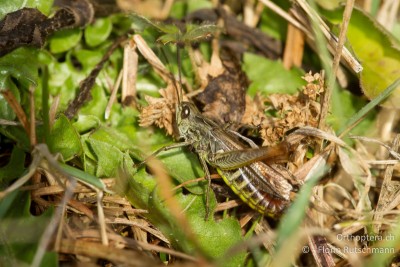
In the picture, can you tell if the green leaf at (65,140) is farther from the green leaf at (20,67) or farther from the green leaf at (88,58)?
the green leaf at (88,58)

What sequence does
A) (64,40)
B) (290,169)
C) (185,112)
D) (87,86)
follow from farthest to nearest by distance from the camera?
(64,40) < (87,86) < (185,112) < (290,169)

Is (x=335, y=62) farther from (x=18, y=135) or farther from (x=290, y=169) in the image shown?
(x=18, y=135)

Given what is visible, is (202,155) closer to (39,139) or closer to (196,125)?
(196,125)

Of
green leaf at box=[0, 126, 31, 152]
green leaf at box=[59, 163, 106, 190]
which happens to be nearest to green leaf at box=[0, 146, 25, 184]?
green leaf at box=[0, 126, 31, 152]

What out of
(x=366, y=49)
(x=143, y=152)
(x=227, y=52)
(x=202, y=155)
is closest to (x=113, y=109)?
(x=143, y=152)

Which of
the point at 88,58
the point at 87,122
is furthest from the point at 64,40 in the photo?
the point at 87,122

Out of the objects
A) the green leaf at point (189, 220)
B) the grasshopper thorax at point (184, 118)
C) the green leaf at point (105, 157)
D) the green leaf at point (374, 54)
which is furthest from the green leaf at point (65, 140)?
the green leaf at point (374, 54)

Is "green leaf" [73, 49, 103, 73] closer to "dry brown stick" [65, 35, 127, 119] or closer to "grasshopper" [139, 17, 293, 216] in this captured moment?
"dry brown stick" [65, 35, 127, 119]
